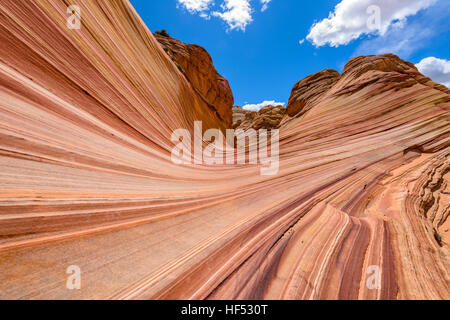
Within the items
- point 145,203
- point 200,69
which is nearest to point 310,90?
point 200,69

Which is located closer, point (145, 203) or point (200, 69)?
point (145, 203)

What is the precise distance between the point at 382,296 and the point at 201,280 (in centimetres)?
149

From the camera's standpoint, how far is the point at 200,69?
1577 centimetres

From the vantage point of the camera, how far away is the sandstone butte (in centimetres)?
135

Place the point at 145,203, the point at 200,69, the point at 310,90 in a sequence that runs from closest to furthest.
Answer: the point at 145,203 → the point at 310,90 → the point at 200,69

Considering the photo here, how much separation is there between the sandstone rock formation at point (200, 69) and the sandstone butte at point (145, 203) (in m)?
8.63

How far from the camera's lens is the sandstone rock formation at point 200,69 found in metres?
13.6

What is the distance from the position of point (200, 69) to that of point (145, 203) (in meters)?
16.1

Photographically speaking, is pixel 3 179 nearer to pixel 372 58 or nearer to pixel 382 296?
pixel 382 296

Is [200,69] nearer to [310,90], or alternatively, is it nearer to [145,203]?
[310,90]

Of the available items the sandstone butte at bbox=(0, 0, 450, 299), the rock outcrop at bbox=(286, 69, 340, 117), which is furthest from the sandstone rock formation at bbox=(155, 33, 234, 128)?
the sandstone butte at bbox=(0, 0, 450, 299)

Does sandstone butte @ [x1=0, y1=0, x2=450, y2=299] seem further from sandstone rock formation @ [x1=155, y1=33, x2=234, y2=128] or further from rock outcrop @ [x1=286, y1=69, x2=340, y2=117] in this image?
sandstone rock formation @ [x1=155, y1=33, x2=234, y2=128]

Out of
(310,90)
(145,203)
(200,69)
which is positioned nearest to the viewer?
(145,203)
